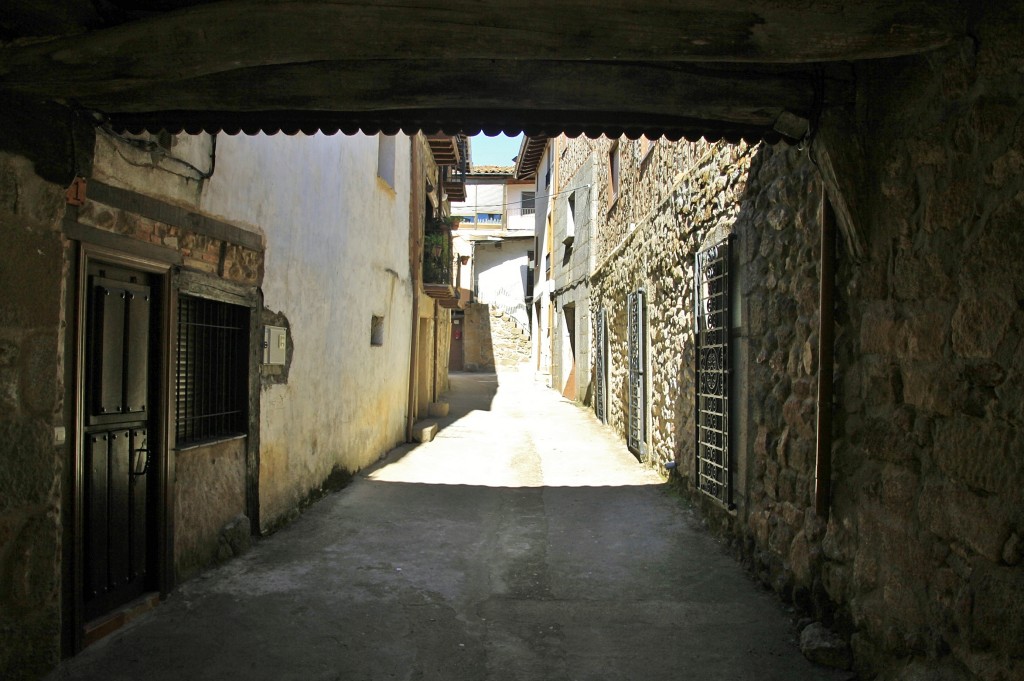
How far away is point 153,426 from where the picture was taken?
14.2 feet

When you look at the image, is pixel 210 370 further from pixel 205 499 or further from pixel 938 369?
pixel 938 369

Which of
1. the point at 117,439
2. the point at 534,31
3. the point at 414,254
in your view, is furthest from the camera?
the point at 414,254

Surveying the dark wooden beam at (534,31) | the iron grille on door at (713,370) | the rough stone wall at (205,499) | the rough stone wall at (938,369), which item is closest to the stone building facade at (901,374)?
the rough stone wall at (938,369)

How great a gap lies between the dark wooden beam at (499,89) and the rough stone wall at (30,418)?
610 mm

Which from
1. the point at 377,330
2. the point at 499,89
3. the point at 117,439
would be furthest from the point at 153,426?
the point at 377,330

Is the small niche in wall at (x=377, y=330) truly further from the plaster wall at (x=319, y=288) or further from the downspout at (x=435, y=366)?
the downspout at (x=435, y=366)

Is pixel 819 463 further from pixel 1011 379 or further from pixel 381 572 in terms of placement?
pixel 381 572

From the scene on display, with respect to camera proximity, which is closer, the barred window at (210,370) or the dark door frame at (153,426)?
the dark door frame at (153,426)

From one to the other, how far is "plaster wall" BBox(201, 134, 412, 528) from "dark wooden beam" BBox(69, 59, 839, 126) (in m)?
1.74

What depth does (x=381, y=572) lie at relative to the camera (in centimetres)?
505

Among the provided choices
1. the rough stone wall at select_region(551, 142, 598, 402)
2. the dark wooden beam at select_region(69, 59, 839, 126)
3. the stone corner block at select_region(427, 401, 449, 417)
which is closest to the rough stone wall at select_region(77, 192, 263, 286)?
the dark wooden beam at select_region(69, 59, 839, 126)

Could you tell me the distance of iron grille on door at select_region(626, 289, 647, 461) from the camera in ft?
29.9

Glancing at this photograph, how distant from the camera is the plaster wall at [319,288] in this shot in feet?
19.1

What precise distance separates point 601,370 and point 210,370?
27.8 feet
